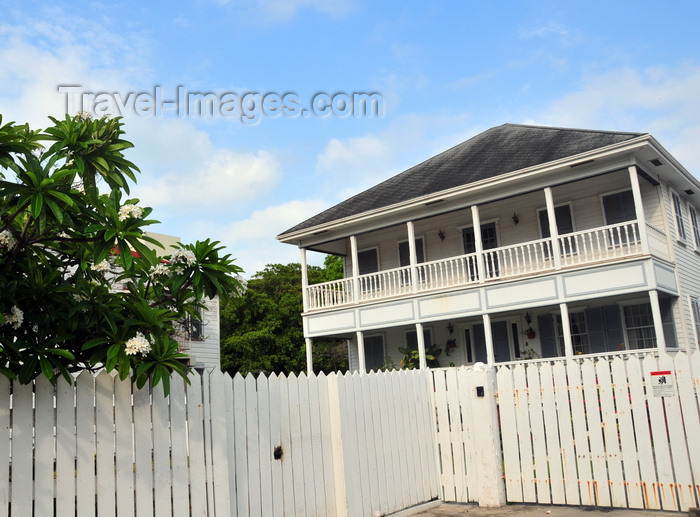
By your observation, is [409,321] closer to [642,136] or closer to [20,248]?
[642,136]

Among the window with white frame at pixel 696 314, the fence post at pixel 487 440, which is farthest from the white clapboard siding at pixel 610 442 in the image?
the window with white frame at pixel 696 314

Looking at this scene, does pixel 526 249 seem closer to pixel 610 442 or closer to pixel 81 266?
pixel 610 442

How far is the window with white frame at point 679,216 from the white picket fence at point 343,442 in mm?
12768

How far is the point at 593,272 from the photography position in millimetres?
15953

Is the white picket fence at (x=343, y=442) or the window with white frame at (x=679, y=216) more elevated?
the window with white frame at (x=679, y=216)

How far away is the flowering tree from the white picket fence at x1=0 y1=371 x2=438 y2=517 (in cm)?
35

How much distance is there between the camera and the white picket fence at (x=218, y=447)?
4.23 meters

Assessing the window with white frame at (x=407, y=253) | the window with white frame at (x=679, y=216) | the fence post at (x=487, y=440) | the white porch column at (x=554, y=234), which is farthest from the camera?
the window with white frame at (x=407, y=253)

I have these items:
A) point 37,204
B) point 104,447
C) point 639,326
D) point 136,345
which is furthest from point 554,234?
point 37,204

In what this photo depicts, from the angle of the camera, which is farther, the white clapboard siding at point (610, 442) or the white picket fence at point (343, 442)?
the white clapboard siding at point (610, 442)

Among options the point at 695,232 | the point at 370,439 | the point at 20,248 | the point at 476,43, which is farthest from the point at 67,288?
the point at 695,232

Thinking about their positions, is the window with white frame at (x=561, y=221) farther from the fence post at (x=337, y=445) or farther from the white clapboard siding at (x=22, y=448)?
the white clapboard siding at (x=22, y=448)

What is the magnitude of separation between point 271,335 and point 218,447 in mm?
30856

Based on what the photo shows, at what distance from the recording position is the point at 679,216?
61.8 feet
